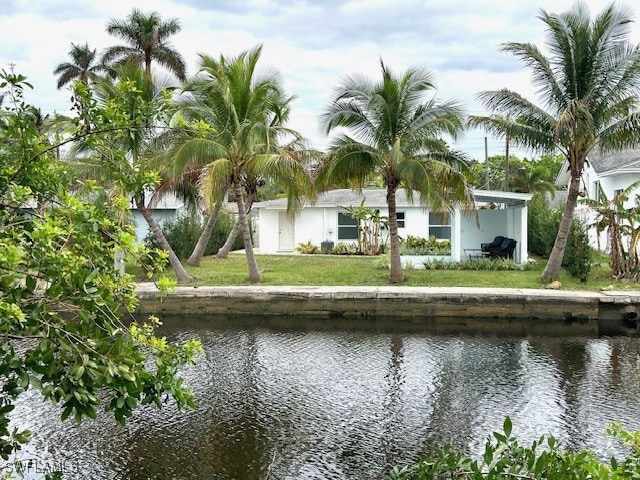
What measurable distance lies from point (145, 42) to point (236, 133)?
19050mm

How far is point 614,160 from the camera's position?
2861 cm

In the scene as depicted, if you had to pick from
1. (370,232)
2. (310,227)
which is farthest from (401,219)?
(310,227)

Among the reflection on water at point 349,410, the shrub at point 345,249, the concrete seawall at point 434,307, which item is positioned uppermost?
the shrub at point 345,249

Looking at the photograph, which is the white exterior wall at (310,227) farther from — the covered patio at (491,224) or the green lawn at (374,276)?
the covered patio at (491,224)

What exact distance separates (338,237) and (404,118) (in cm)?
1268

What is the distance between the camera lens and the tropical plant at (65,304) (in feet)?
10.7

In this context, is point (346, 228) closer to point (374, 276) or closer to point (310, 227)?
point (310, 227)

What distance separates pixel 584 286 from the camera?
758 inches

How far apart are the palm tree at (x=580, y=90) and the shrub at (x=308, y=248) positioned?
13359mm

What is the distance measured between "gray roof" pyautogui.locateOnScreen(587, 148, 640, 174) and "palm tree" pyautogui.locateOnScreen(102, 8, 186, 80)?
75.9ft

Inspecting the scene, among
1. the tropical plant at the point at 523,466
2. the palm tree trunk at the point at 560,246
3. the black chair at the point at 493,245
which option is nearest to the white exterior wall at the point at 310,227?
the black chair at the point at 493,245

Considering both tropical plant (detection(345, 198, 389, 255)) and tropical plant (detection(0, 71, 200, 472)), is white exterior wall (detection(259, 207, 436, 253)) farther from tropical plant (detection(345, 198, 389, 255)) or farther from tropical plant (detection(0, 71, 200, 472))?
tropical plant (detection(0, 71, 200, 472))

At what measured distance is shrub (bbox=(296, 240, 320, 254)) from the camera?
31.0 meters

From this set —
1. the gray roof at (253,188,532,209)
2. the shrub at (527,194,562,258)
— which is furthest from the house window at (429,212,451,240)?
the shrub at (527,194,562,258)
